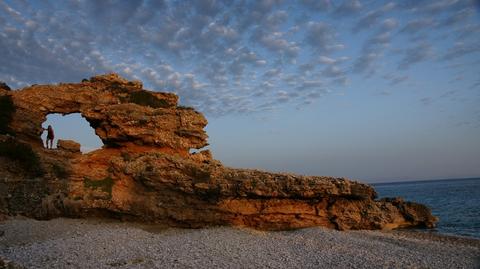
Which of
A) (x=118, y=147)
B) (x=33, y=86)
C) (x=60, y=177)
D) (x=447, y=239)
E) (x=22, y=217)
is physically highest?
(x=33, y=86)

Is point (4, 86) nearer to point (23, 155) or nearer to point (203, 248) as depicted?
point (23, 155)

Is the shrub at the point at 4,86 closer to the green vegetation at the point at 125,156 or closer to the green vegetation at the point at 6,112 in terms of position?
the green vegetation at the point at 6,112

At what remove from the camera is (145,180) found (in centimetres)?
2339

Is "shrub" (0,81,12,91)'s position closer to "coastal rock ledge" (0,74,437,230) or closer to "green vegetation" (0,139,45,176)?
"coastal rock ledge" (0,74,437,230)

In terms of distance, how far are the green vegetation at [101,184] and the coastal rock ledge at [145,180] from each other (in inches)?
2.7

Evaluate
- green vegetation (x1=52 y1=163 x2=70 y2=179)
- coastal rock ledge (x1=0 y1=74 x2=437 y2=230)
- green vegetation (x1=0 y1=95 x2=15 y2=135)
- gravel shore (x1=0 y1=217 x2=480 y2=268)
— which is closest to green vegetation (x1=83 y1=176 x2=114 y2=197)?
coastal rock ledge (x1=0 y1=74 x2=437 y2=230)

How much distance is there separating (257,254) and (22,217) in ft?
48.5

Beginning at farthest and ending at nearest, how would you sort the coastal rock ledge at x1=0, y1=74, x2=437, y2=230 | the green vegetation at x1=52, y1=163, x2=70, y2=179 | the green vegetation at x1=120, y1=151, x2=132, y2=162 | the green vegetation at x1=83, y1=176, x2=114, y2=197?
the green vegetation at x1=120, y1=151, x2=132, y2=162 < the green vegetation at x1=52, y1=163, x2=70, y2=179 < the green vegetation at x1=83, y1=176, x2=114, y2=197 < the coastal rock ledge at x1=0, y1=74, x2=437, y2=230

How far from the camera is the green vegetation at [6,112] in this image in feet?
82.7

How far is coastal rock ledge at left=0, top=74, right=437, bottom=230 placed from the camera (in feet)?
75.2

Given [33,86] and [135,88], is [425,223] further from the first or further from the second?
[33,86]

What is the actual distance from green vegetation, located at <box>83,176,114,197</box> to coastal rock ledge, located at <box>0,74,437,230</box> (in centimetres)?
7

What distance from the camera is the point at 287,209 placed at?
81.2 feet

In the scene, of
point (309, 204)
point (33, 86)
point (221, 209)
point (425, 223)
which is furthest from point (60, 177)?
point (425, 223)
